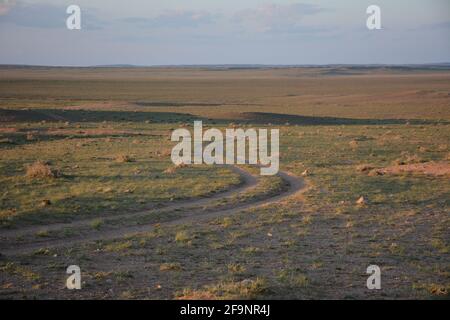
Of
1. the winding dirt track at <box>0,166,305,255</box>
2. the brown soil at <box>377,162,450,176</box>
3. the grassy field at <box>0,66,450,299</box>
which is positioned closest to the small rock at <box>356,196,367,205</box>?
the grassy field at <box>0,66,450,299</box>

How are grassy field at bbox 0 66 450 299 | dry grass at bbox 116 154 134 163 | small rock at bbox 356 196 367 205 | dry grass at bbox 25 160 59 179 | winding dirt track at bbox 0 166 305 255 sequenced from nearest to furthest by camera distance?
grassy field at bbox 0 66 450 299
winding dirt track at bbox 0 166 305 255
small rock at bbox 356 196 367 205
dry grass at bbox 25 160 59 179
dry grass at bbox 116 154 134 163

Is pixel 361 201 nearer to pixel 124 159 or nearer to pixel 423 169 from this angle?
pixel 423 169

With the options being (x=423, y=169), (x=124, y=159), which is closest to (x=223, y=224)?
(x=423, y=169)

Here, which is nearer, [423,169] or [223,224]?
[223,224]

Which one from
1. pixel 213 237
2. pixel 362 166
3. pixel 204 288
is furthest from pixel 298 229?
pixel 362 166

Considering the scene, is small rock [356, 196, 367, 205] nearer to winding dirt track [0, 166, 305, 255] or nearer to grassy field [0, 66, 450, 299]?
grassy field [0, 66, 450, 299]

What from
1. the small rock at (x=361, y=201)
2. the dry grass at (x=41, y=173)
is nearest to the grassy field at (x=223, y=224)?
the dry grass at (x=41, y=173)

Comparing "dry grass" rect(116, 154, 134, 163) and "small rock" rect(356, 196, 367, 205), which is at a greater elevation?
"dry grass" rect(116, 154, 134, 163)

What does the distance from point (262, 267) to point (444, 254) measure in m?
4.51

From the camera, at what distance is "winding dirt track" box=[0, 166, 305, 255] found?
13.4 m

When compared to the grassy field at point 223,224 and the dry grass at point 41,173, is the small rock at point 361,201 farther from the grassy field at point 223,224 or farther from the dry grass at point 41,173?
the dry grass at point 41,173

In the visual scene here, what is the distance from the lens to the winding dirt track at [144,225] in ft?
44.0

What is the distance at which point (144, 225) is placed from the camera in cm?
1577

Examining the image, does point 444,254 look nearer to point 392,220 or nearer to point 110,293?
point 392,220
